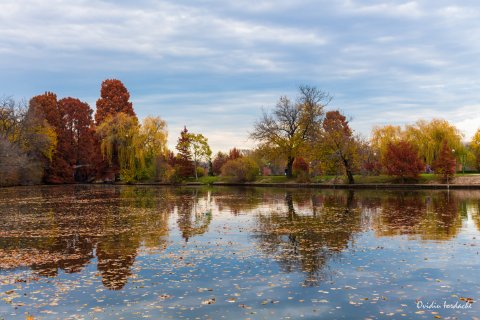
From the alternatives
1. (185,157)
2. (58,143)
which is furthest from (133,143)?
(58,143)

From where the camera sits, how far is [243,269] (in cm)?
1202

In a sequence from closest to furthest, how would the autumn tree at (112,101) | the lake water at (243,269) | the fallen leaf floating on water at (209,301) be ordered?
1. the lake water at (243,269)
2. the fallen leaf floating on water at (209,301)
3. the autumn tree at (112,101)

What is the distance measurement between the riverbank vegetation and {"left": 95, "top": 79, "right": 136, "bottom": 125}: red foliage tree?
0.19 meters

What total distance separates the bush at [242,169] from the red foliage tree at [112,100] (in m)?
27.4

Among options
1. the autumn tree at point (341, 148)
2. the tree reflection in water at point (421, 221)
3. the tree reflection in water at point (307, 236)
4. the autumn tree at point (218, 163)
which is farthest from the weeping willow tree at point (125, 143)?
the tree reflection in water at point (421, 221)

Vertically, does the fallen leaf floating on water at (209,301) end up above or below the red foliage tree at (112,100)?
below

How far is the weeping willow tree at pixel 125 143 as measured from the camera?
244ft

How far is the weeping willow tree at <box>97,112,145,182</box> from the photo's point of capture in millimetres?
74438

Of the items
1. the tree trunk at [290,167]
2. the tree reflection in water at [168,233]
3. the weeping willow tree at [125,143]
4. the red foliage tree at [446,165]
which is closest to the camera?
the tree reflection in water at [168,233]

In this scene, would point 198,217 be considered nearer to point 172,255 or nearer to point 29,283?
point 172,255

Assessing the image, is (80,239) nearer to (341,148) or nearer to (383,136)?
(341,148)

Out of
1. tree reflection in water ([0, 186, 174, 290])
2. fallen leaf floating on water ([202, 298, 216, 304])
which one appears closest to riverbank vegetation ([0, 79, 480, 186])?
tree reflection in water ([0, 186, 174, 290])

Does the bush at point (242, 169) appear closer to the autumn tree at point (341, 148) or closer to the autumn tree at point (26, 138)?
the autumn tree at point (341, 148)

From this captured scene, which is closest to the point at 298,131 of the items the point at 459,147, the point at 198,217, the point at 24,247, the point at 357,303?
the point at 459,147
